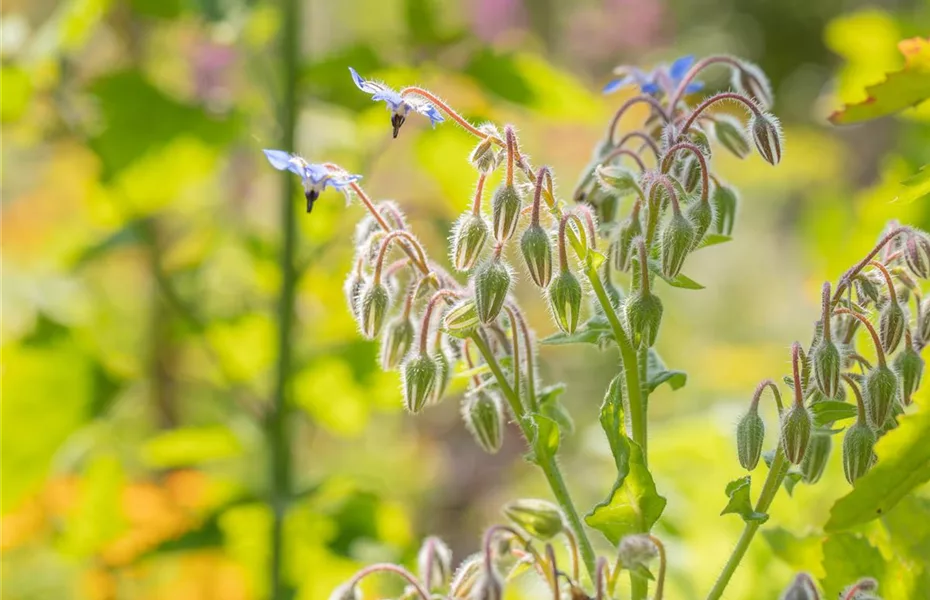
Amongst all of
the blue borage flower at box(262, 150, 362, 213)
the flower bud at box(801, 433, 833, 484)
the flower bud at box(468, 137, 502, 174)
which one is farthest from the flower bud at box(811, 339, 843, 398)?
the blue borage flower at box(262, 150, 362, 213)

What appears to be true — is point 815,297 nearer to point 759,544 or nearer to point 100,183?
point 759,544

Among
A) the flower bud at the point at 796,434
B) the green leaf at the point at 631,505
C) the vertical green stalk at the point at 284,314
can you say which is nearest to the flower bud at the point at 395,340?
the green leaf at the point at 631,505

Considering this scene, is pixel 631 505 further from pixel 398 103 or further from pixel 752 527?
pixel 398 103

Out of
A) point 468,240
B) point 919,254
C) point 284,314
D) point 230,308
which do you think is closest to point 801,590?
point 919,254

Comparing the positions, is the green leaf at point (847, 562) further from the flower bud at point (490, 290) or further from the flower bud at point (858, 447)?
the flower bud at point (490, 290)

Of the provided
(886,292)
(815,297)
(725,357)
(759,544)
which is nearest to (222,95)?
(815,297)
